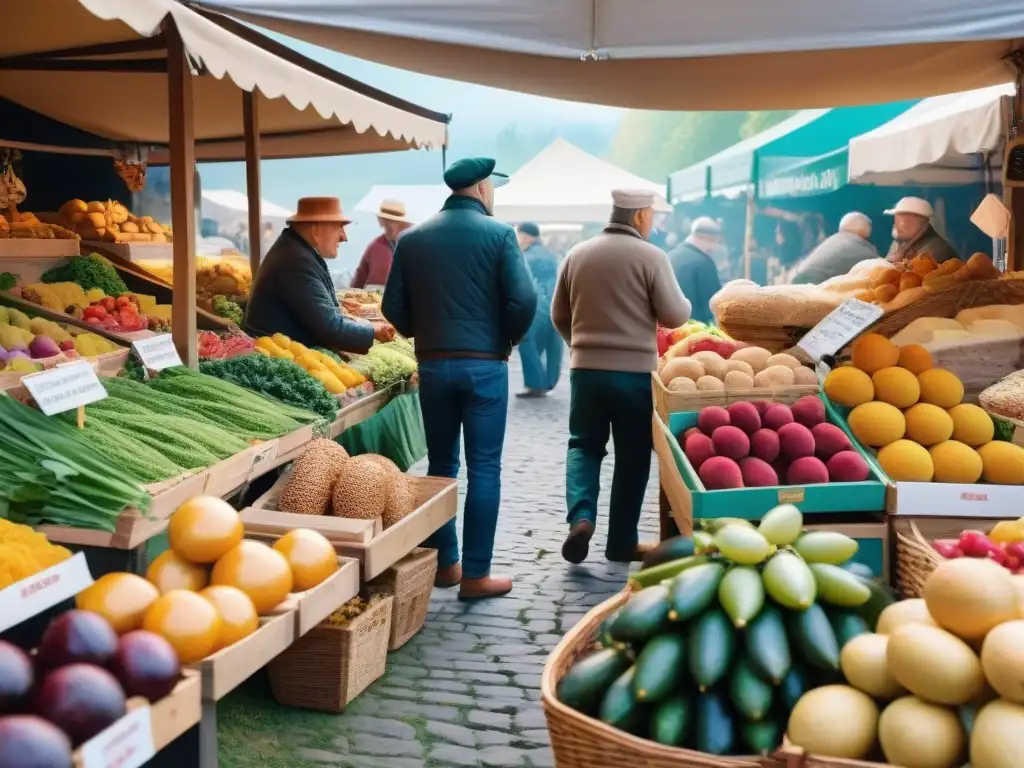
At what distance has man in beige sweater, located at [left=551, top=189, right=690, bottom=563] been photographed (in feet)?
17.9

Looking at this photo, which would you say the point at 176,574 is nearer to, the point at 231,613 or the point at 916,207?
the point at 231,613

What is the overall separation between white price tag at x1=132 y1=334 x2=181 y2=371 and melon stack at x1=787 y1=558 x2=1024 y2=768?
3275mm

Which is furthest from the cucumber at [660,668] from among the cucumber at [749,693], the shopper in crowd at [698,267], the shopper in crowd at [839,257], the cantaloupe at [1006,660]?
the shopper in crowd at [698,267]

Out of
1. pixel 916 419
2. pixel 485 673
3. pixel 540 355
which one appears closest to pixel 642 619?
pixel 916 419

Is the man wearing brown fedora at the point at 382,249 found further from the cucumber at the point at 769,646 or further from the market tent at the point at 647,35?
the cucumber at the point at 769,646

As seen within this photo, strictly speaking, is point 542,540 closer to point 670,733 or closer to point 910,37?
point 910,37

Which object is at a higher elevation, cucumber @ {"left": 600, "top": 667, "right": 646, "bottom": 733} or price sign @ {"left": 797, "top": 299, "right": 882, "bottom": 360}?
price sign @ {"left": 797, "top": 299, "right": 882, "bottom": 360}

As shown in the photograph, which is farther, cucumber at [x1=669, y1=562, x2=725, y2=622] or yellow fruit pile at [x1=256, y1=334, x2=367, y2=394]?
yellow fruit pile at [x1=256, y1=334, x2=367, y2=394]

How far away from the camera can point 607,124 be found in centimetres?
7981

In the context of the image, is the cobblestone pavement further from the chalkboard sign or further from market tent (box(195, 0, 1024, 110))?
the chalkboard sign

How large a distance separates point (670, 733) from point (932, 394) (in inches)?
92.4

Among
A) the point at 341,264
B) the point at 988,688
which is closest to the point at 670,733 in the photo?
the point at 988,688

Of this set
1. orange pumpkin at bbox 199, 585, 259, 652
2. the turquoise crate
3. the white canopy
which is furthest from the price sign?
the white canopy

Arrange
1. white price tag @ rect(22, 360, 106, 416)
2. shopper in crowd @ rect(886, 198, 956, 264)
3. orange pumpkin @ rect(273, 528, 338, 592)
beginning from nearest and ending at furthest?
orange pumpkin @ rect(273, 528, 338, 592) < white price tag @ rect(22, 360, 106, 416) < shopper in crowd @ rect(886, 198, 956, 264)
